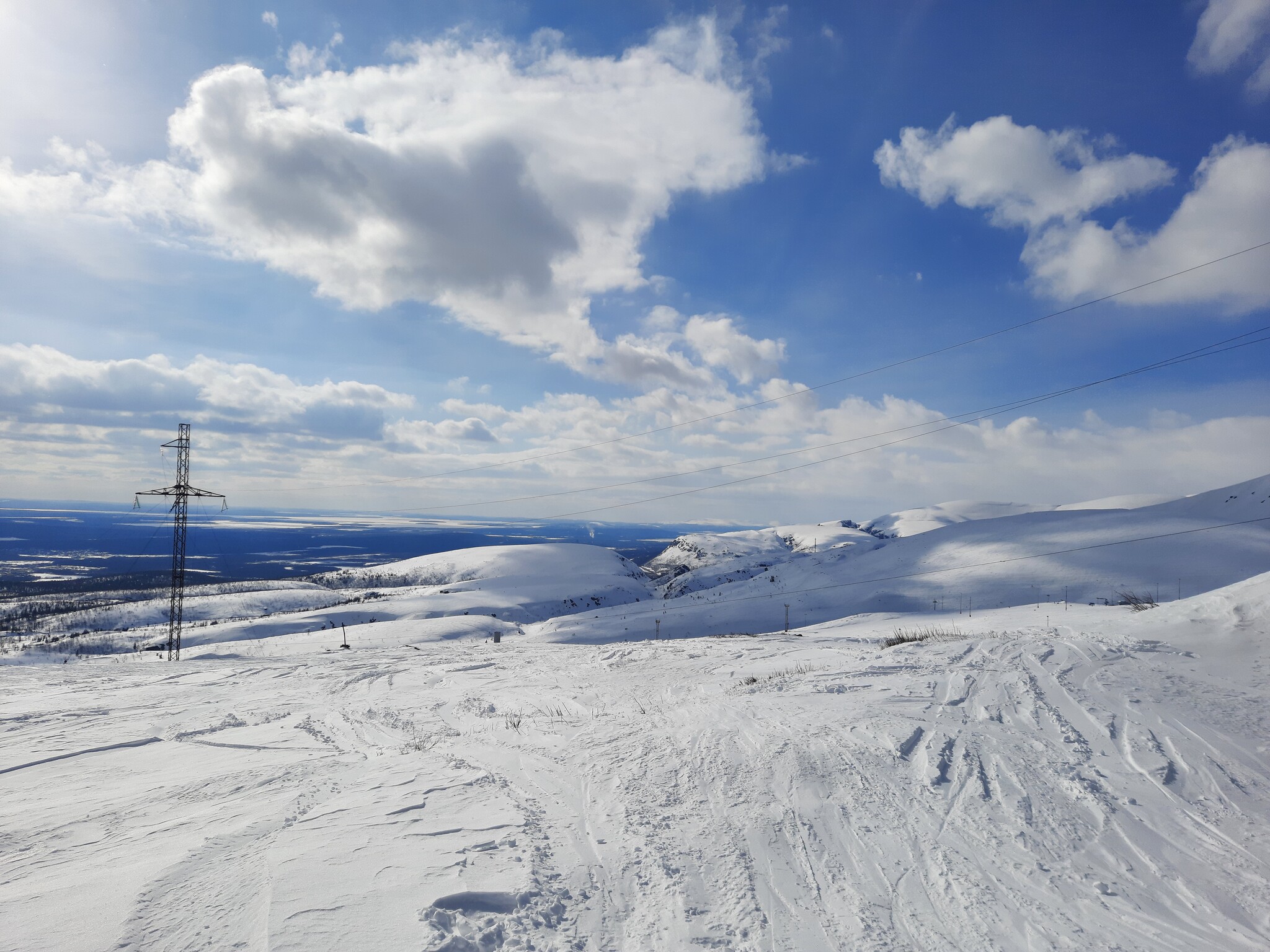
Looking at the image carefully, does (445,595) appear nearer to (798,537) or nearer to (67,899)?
(67,899)

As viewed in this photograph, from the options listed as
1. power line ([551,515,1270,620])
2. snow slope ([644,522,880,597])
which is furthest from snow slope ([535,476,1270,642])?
snow slope ([644,522,880,597])

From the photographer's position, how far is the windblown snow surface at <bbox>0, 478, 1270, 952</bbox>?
4547mm

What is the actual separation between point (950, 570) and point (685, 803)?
38518 millimetres

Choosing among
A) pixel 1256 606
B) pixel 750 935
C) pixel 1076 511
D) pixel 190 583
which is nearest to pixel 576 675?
pixel 750 935

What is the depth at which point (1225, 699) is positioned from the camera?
9383mm

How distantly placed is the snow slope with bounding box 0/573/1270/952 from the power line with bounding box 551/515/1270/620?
27.5 meters

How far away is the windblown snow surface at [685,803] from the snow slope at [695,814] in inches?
1.6

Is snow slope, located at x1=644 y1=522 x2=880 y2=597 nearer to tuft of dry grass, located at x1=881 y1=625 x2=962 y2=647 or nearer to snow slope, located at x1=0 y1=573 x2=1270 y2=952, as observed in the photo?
tuft of dry grass, located at x1=881 y1=625 x2=962 y2=647

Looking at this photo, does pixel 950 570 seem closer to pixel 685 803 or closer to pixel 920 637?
pixel 920 637

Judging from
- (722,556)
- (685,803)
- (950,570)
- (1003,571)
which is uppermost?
(685,803)

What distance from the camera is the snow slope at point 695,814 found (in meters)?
4.52

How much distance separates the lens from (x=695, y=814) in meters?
6.41

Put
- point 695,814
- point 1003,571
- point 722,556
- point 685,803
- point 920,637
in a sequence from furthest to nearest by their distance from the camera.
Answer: point 722,556
point 1003,571
point 920,637
point 685,803
point 695,814

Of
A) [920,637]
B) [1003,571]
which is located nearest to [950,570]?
[1003,571]
